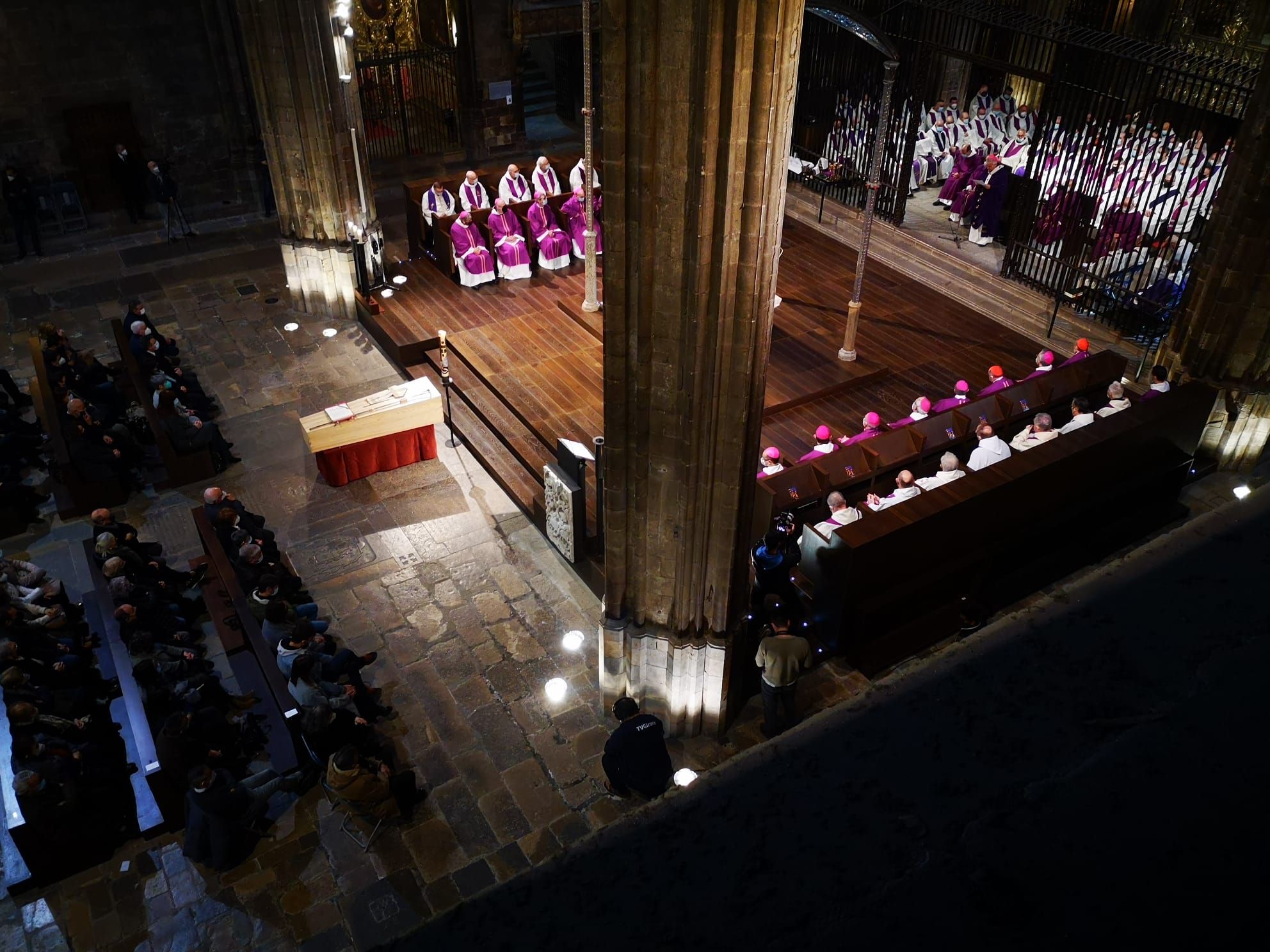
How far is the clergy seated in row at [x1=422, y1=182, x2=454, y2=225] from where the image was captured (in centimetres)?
1545

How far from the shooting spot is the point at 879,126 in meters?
10.9

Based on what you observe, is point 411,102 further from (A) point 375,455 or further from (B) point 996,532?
(B) point 996,532

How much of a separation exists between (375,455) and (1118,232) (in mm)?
10021

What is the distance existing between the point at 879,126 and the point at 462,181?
22.9 ft

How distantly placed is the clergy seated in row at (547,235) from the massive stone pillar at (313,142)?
220cm

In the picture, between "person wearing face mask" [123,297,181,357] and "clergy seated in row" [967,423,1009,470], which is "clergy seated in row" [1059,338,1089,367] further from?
"person wearing face mask" [123,297,181,357]

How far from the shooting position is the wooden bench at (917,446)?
9.94 meters

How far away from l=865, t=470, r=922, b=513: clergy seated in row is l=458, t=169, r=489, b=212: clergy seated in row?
824 cm

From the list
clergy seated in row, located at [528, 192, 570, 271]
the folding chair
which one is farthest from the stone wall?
the folding chair

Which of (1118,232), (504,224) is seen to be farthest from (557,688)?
(1118,232)

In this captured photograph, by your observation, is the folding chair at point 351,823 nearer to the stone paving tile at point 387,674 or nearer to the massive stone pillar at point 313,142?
the stone paving tile at point 387,674

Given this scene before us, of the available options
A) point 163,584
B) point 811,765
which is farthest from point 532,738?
point 811,765

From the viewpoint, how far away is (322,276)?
1466 centimetres

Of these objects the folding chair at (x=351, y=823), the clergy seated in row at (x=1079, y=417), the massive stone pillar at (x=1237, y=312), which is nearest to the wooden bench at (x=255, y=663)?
the folding chair at (x=351, y=823)
